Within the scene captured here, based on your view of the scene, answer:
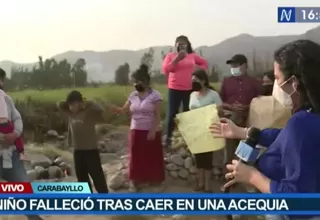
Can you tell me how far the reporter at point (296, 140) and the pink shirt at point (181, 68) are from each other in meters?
0.85

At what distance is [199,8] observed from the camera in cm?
280

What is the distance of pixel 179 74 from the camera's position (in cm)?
292

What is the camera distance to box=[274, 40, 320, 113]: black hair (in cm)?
188

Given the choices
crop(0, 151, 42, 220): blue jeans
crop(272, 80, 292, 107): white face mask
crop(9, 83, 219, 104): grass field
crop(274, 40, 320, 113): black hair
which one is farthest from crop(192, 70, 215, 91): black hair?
crop(0, 151, 42, 220): blue jeans

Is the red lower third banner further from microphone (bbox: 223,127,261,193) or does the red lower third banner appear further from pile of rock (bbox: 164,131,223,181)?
microphone (bbox: 223,127,261,193)

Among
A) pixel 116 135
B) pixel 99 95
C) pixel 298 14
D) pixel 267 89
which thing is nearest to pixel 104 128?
pixel 116 135

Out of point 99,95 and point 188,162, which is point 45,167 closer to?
point 99,95

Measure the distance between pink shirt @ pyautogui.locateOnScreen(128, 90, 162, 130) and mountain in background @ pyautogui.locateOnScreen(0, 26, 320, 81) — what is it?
177 millimetres

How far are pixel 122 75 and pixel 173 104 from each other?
1.13 ft

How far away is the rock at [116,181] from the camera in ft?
9.41

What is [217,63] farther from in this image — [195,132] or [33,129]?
[33,129]

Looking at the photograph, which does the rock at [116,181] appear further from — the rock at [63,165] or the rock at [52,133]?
the rock at [52,133]

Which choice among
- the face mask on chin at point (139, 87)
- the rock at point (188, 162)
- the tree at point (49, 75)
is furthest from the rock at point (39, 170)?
the rock at point (188, 162)

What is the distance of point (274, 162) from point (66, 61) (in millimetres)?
1388
